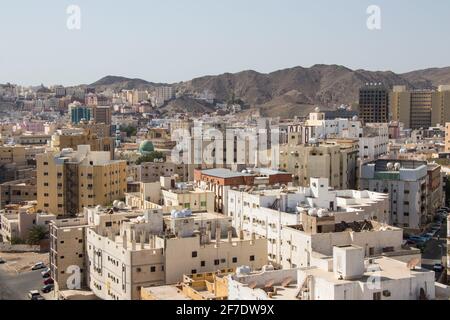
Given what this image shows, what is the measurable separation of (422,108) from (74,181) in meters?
42.0

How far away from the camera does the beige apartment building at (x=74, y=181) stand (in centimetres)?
2289

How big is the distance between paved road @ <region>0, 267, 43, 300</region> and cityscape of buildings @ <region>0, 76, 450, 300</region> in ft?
0.62

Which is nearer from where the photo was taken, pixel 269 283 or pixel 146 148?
pixel 269 283

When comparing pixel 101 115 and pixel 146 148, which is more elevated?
pixel 101 115

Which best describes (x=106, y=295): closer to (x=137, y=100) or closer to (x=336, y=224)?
(x=336, y=224)

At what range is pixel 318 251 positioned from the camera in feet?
42.3

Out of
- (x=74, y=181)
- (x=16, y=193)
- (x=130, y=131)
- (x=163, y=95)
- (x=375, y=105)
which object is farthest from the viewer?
(x=163, y=95)

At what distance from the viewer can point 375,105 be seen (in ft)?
191

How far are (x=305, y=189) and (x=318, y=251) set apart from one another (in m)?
4.11

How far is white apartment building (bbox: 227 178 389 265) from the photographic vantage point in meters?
14.8

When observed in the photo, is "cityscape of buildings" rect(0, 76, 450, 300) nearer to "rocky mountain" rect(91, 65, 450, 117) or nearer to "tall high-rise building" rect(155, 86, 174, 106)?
"tall high-rise building" rect(155, 86, 174, 106)

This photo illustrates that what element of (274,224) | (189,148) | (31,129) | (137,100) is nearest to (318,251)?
(274,224)

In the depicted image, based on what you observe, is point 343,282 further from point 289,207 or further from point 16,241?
point 16,241

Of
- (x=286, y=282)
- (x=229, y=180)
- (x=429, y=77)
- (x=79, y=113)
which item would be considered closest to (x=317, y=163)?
(x=229, y=180)
